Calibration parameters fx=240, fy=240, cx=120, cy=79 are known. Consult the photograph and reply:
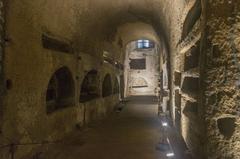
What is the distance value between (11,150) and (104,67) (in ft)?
17.2

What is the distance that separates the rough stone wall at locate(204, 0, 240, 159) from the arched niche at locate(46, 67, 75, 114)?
3.56 metres

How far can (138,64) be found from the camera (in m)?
18.1

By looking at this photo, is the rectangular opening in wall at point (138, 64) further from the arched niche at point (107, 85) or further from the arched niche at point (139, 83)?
the arched niche at point (107, 85)

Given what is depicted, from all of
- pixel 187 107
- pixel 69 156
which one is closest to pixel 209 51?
pixel 187 107

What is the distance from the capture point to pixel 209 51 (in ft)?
6.55

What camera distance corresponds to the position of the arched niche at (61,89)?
197 inches

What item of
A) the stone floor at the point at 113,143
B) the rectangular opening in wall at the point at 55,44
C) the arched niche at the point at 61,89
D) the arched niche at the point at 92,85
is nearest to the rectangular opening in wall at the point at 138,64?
the arched niche at the point at 92,85

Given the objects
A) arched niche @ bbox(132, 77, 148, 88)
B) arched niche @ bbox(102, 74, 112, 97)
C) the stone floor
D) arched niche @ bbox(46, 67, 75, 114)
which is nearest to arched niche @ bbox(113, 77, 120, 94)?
arched niche @ bbox(102, 74, 112, 97)

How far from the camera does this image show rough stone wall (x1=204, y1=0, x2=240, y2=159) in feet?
6.38

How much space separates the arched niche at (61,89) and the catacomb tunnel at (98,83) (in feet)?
Answer: 0.07

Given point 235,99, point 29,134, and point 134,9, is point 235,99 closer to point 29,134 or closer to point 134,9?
point 29,134

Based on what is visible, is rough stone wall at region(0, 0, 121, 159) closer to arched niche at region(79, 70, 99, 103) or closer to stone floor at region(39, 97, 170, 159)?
stone floor at region(39, 97, 170, 159)

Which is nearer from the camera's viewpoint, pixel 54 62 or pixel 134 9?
pixel 54 62

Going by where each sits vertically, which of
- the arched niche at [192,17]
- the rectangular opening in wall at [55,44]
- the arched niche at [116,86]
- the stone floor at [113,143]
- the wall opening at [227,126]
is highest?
the arched niche at [192,17]
